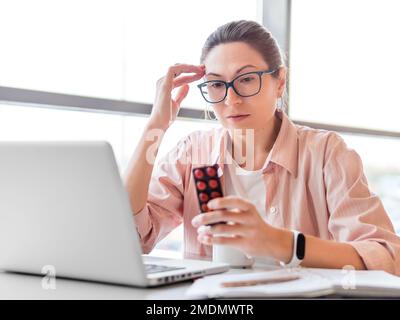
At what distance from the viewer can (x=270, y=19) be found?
281 cm

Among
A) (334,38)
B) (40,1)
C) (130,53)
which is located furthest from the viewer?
(334,38)

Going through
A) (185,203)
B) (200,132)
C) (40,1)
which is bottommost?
(185,203)

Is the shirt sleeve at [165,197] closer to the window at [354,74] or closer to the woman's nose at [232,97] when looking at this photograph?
the woman's nose at [232,97]

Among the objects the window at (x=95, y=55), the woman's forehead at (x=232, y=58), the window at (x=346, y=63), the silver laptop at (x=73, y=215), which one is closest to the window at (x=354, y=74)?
the window at (x=346, y=63)

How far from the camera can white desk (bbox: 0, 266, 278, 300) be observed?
2.87 ft

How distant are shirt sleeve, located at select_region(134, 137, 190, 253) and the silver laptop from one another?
24.0 inches

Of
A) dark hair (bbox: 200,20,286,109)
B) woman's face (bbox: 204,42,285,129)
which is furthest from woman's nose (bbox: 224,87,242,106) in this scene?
dark hair (bbox: 200,20,286,109)

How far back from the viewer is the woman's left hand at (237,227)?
0.93 meters

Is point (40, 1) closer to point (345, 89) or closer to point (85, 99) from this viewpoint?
point (85, 99)

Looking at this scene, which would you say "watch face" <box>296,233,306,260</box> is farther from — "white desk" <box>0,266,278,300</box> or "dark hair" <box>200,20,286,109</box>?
"dark hair" <box>200,20,286,109</box>

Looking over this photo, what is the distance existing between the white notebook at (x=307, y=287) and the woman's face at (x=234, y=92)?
704 mm

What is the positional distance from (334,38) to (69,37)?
68.7 inches
